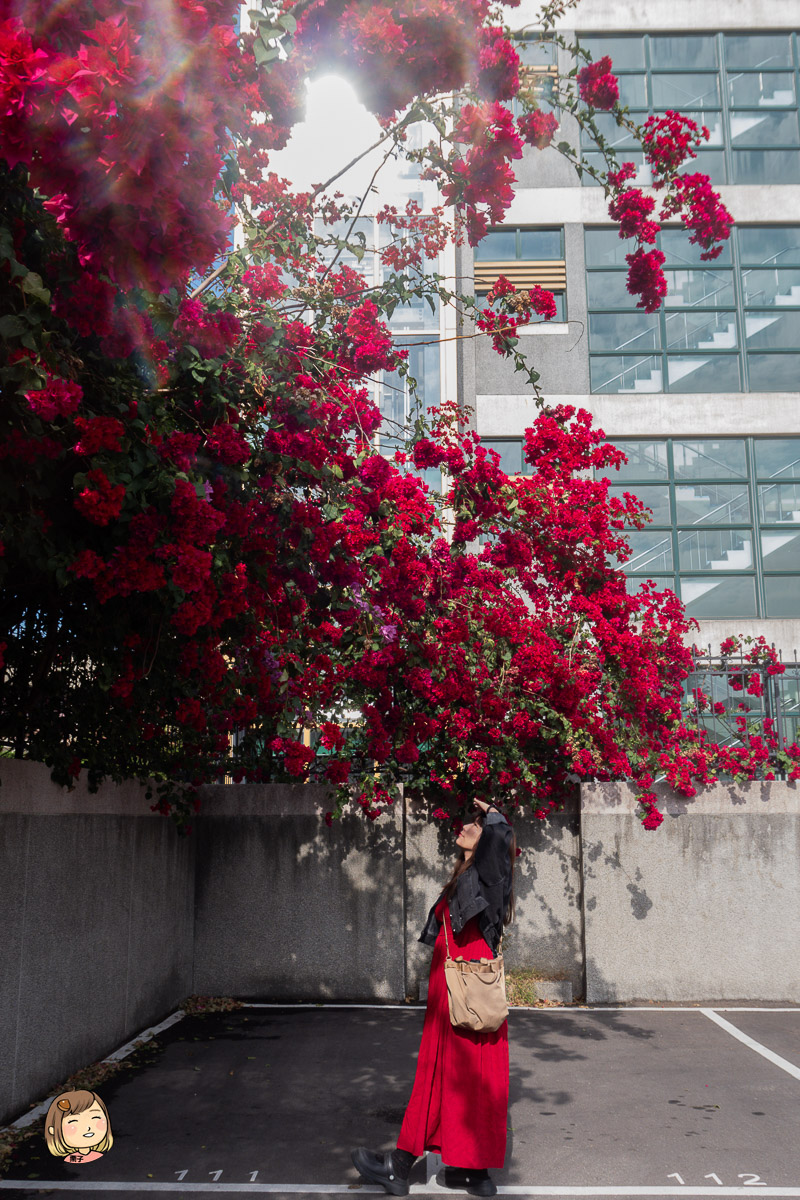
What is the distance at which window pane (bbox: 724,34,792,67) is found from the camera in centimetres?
1630

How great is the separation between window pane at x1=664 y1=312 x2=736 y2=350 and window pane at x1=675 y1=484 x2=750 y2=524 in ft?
7.52

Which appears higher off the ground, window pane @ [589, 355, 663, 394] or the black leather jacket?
window pane @ [589, 355, 663, 394]

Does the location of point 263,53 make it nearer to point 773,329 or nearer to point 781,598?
point 781,598

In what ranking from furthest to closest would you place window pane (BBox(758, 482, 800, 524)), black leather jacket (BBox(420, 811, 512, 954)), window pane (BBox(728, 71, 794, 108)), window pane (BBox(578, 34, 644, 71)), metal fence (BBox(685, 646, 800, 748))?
window pane (BBox(578, 34, 644, 71))
window pane (BBox(728, 71, 794, 108))
window pane (BBox(758, 482, 800, 524))
metal fence (BBox(685, 646, 800, 748))
black leather jacket (BBox(420, 811, 512, 954))

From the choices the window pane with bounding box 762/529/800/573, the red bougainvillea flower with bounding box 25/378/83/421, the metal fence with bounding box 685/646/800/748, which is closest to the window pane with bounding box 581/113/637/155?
Answer: the window pane with bounding box 762/529/800/573

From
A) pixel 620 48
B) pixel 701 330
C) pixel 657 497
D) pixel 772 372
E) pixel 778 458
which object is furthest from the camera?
pixel 620 48

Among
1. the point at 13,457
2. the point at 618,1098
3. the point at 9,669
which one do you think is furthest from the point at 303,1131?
the point at 13,457

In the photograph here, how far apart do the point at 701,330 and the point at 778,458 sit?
242cm

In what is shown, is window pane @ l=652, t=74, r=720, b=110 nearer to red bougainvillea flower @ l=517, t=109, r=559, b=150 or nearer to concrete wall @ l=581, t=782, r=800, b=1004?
concrete wall @ l=581, t=782, r=800, b=1004

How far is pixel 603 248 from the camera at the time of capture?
16219 millimetres

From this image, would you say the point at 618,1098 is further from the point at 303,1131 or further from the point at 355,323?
the point at 355,323

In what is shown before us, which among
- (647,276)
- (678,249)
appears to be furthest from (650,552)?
(647,276)

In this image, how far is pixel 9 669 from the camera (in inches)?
221

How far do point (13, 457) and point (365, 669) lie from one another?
3794 millimetres
